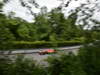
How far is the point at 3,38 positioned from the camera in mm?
4914

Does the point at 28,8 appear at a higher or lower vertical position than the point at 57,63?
higher

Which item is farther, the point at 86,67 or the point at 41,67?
the point at 41,67

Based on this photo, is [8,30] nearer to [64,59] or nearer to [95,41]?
[64,59]

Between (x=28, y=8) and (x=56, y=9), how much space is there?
67 cm

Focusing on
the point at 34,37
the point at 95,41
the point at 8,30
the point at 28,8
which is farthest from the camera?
the point at 34,37

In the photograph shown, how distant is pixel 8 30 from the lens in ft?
16.7

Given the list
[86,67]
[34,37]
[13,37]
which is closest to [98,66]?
[86,67]

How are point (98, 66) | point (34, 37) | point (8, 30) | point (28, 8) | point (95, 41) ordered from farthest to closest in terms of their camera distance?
point (34, 37)
point (28, 8)
point (8, 30)
point (95, 41)
point (98, 66)

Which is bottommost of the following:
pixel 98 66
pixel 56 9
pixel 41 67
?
pixel 41 67

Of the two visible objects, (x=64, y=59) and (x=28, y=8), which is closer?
(x=64, y=59)

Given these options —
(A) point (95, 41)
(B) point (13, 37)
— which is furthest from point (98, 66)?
(B) point (13, 37)

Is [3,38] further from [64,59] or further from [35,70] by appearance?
[64,59]

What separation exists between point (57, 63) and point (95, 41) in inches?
40.5

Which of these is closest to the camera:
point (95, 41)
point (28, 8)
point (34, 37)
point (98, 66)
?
point (98, 66)
